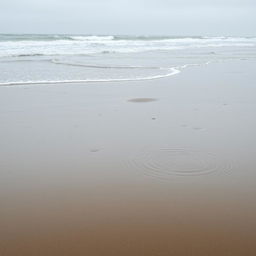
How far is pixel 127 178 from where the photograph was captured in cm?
372

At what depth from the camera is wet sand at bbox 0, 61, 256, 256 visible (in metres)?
2.70

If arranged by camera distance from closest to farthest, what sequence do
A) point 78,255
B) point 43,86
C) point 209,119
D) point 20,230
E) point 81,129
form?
point 78,255, point 20,230, point 81,129, point 209,119, point 43,86

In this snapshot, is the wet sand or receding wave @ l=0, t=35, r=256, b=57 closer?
the wet sand

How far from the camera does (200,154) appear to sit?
4.32 metres

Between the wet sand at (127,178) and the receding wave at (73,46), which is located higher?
the receding wave at (73,46)

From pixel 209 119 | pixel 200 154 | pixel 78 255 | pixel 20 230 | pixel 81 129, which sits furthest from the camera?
pixel 209 119

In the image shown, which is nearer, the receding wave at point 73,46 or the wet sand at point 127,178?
the wet sand at point 127,178

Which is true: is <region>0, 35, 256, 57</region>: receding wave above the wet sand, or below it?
above

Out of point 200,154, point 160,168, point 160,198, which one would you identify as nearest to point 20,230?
point 160,198

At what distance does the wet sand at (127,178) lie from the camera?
270 centimetres

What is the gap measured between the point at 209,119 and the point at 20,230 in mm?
3893

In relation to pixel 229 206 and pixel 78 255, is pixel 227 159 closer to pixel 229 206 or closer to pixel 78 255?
pixel 229 206

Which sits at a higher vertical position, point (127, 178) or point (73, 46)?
point (73, 46)

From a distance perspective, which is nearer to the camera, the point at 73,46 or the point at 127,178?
the point at 127,178
